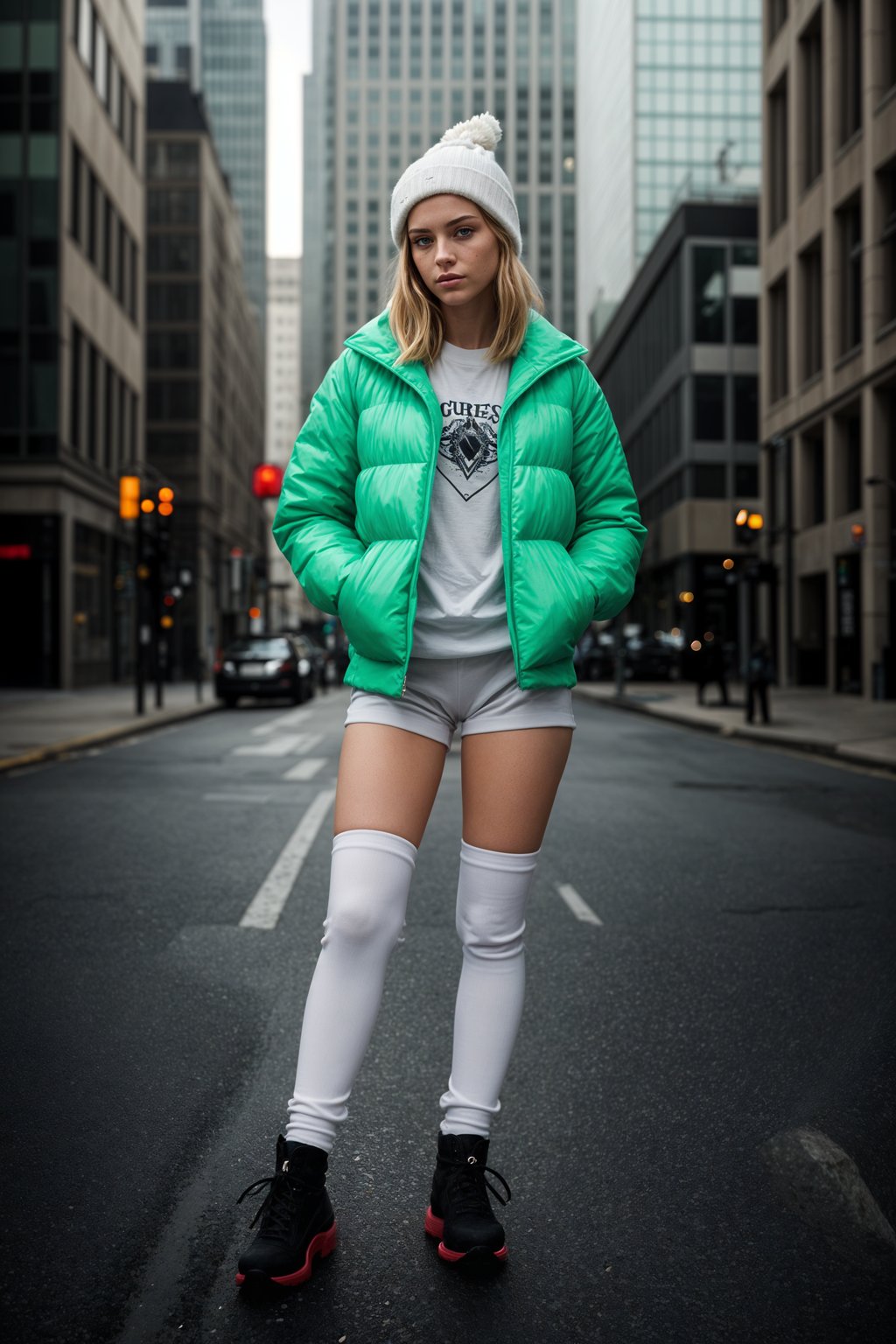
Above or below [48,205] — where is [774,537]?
below

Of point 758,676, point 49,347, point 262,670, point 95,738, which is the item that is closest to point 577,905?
point 95,738

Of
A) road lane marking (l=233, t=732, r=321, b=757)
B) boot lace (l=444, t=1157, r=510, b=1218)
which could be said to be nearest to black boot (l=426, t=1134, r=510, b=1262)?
boot lace (l=444, t=1157, r=510, b=1218)

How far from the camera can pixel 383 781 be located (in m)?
2.44

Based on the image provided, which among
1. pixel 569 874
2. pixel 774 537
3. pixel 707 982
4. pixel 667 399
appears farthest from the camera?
pixel 667 399

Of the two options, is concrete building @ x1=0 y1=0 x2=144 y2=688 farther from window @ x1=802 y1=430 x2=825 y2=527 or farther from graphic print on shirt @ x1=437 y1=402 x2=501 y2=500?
graphic print on shirt @ x1=437 y1=402 x2=501 y2=500

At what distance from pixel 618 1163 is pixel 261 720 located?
61.8ft

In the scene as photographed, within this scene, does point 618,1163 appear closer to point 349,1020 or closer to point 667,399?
point 349,1020

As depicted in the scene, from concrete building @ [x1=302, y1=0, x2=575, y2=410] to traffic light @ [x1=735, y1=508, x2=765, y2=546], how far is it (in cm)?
13300

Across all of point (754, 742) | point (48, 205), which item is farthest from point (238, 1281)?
point (48, 205)

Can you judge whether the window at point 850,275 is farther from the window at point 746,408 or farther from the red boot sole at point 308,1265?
the red boot sole at point 308,1265

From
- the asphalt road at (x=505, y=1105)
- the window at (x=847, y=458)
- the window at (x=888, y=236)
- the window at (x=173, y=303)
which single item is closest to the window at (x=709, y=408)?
the window at (x=847, y=458)

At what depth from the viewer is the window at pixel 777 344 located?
36.4 m

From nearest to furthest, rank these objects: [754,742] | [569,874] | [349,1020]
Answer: [349,1020]
[569,874]
[754,742]

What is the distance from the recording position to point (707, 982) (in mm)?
4543
